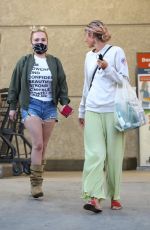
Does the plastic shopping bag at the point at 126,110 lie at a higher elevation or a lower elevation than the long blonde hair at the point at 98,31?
lower

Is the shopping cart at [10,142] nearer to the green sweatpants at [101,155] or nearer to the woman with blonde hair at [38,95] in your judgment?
the woman with blonde hair at [38,95]

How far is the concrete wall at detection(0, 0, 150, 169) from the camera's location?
32.1 ft

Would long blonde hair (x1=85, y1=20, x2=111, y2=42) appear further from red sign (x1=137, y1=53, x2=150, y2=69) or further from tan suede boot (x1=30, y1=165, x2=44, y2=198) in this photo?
red sign (x1=137, y1=53, x2=150, y2=69)

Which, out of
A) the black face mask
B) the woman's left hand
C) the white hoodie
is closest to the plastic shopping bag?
the white hoodie

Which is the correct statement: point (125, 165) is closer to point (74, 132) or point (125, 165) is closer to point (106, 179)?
point (74, 132)

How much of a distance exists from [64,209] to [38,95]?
121 cm

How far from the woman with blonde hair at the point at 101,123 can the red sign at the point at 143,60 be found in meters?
3.96

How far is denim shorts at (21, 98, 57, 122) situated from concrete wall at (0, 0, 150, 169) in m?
3.63

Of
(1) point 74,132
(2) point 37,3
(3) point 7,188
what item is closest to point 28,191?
(3) point 7,188

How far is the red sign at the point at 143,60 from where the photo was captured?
9597 millimetres

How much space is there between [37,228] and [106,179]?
3.29 ft

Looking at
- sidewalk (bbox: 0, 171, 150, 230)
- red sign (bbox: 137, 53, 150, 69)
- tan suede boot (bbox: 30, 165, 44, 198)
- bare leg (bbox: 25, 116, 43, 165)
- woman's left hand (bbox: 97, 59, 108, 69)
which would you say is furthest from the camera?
red sign (bbox: 137, 53, 150, 69)

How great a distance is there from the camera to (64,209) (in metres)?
5.73

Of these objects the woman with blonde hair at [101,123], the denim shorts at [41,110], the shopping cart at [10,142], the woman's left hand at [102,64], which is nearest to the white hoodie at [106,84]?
the woman with blonde hair at [101,123]
